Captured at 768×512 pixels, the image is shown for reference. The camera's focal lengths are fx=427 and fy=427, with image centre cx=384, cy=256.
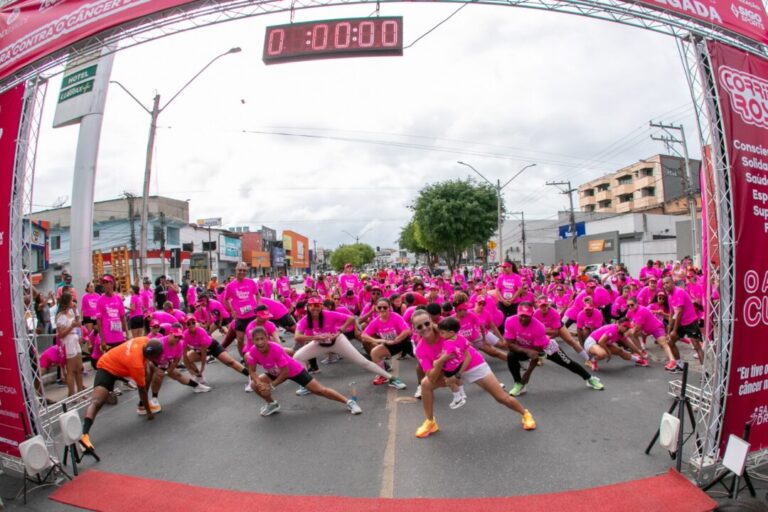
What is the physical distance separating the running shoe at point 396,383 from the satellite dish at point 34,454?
4.29 m

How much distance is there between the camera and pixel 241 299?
28.2 ft

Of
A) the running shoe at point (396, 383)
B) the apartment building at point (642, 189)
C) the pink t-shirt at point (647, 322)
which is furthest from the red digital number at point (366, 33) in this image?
the apartment building at point (642, 189)

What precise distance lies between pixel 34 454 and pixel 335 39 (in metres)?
5.22

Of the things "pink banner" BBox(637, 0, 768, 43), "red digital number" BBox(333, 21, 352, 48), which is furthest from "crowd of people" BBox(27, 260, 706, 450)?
"pink banner" BBox(637, 0, 768, 43)

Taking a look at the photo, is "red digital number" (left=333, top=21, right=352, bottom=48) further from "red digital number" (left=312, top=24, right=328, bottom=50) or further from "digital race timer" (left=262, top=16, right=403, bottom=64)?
"red digital number" (left=312, top=24, right=328, bottom=50)

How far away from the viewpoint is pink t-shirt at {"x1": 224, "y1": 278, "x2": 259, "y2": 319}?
8578mm

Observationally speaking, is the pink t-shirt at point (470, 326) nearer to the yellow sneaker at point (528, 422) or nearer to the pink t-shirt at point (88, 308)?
the yellow sneaker at point (528, 422)

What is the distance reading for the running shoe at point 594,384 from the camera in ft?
20.5

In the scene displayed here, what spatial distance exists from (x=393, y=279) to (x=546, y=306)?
35.3 ft

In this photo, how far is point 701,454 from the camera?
12.4 feet

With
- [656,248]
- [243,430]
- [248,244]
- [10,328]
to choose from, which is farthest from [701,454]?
[248,244]

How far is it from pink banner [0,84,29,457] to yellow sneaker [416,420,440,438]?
3.98 m

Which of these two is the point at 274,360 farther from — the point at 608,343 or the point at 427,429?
the point at 608,343

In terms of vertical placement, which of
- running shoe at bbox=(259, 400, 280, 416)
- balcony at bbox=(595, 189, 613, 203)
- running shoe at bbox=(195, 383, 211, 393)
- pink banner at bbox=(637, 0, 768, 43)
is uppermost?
balcony at bbox=(595, 189, 613, 203)
